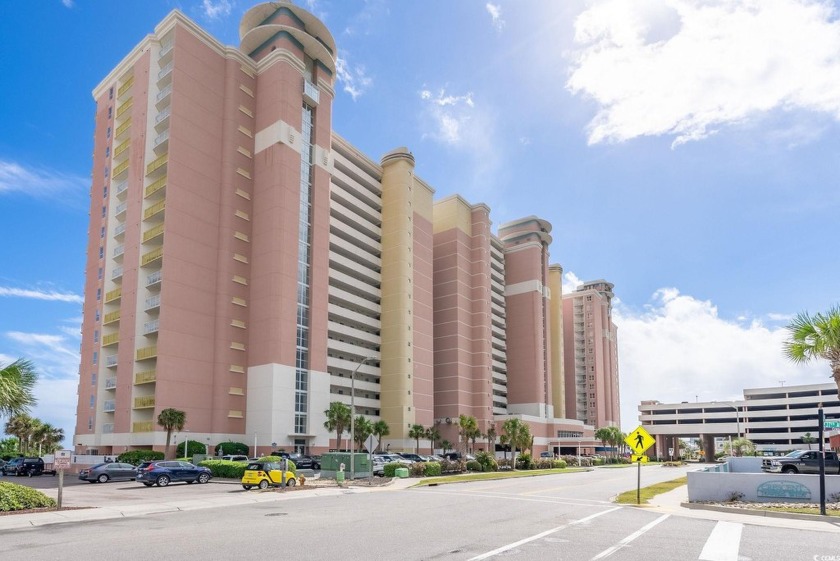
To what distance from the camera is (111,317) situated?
7056 centimetres

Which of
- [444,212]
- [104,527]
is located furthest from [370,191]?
[104,527]

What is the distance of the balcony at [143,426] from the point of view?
62031mm

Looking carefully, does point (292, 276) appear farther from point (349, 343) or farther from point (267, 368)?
point (349, 343)

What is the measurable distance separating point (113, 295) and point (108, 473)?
31.6 m

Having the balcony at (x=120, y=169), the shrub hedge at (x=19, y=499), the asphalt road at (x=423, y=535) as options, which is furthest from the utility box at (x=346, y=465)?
the balcony at (x=120, y=169)

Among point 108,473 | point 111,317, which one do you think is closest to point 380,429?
point 111,317

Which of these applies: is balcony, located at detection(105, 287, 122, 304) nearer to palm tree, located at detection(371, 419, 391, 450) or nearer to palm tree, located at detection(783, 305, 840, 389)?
palm tree, located at detection(371, 419, 391, 450)

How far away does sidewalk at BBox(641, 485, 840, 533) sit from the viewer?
1972 centimetres

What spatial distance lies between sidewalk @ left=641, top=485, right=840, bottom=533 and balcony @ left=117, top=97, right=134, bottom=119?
7358 centimetres

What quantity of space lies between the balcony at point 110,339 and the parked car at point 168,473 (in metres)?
31.3

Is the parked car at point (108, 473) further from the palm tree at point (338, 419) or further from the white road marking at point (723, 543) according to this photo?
the white road marking at point (723, 543)

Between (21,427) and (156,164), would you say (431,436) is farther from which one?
(21,427)

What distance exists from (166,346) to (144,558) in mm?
54181

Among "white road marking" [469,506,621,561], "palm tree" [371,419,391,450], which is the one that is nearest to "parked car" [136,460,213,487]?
"white road marking" [469,506,621,561]
